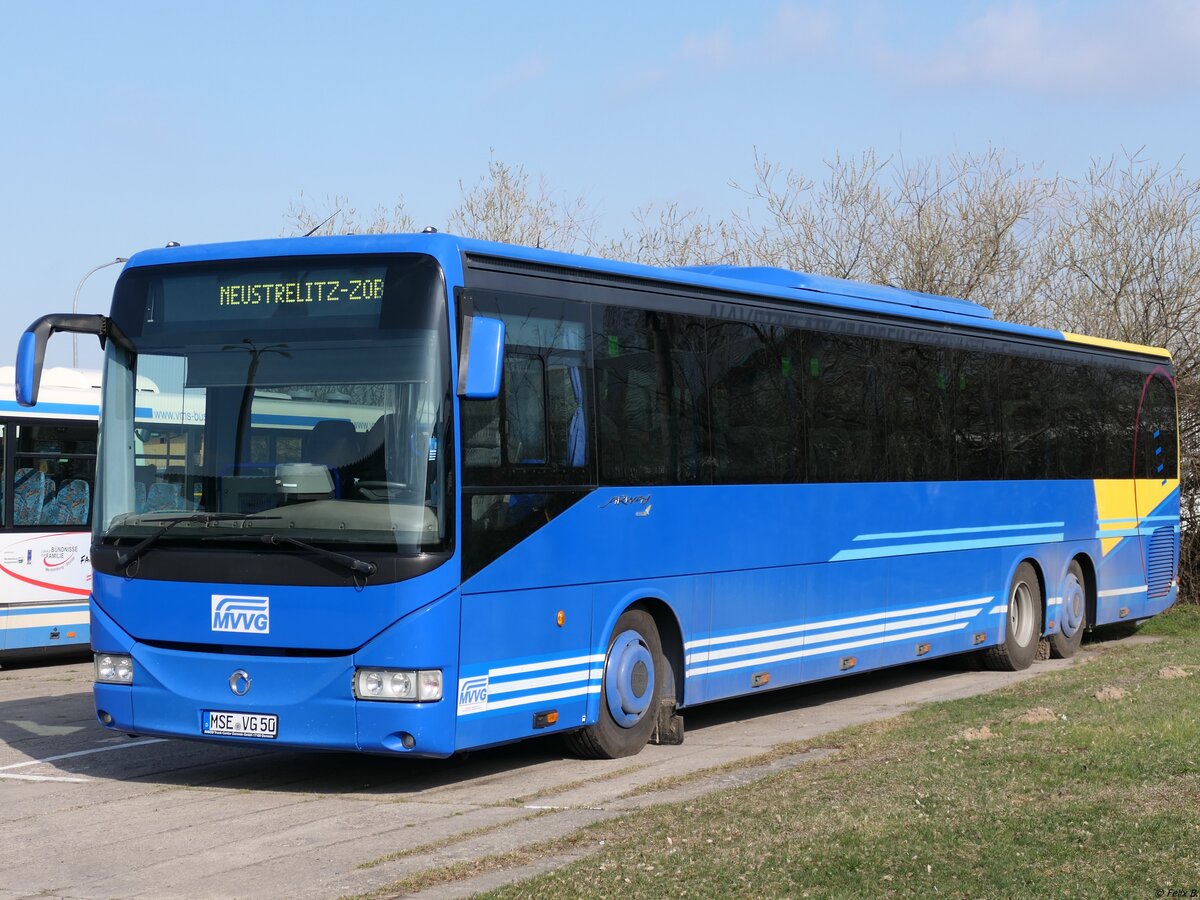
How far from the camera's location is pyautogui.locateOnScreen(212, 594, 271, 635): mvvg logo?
9875 mm

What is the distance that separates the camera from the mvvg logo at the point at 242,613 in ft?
32.4

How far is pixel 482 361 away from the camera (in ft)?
32.4

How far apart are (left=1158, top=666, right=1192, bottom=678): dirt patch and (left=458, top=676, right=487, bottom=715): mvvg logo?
7701mm

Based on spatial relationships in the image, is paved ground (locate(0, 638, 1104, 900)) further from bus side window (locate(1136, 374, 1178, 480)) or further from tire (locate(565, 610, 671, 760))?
bus side window (locate(1136, 374, 1178, 480))

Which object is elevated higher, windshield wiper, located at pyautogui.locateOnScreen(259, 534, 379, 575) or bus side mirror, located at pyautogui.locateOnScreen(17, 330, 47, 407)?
bus side mirror, located at pyautogui.locateOnScreen(17, 330, 47, 407)

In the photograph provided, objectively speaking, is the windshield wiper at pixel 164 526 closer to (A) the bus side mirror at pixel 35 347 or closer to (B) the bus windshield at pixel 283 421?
(B) the bus windshield at pixel 283 421

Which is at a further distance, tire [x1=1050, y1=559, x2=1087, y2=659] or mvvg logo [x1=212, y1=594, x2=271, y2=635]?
tire [x1=1050, y1=559, x2=1087, y2=659]

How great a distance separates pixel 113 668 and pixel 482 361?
10.3 ft

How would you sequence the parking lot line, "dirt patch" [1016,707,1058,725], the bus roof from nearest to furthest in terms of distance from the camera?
the bus roof, the parking lot line, "dirt patch" [1016,707,1058,725]

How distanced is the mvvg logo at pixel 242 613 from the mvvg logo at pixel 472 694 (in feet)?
4.02

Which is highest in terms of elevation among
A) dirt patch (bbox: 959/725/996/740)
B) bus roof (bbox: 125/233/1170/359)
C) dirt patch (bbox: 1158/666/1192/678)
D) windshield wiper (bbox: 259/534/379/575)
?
bus roof (bbox: 125/233/1170/359)

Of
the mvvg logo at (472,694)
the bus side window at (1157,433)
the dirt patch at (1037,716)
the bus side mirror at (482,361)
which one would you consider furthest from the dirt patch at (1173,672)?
the bus side mirror at (482,361)

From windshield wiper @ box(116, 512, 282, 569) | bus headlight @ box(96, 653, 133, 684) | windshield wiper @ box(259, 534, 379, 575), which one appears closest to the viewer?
windshield wiper @ box(259, 534, 379, 575)

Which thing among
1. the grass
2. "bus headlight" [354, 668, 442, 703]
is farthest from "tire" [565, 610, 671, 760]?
"bus headlight" [354, 668, 442, 703]
